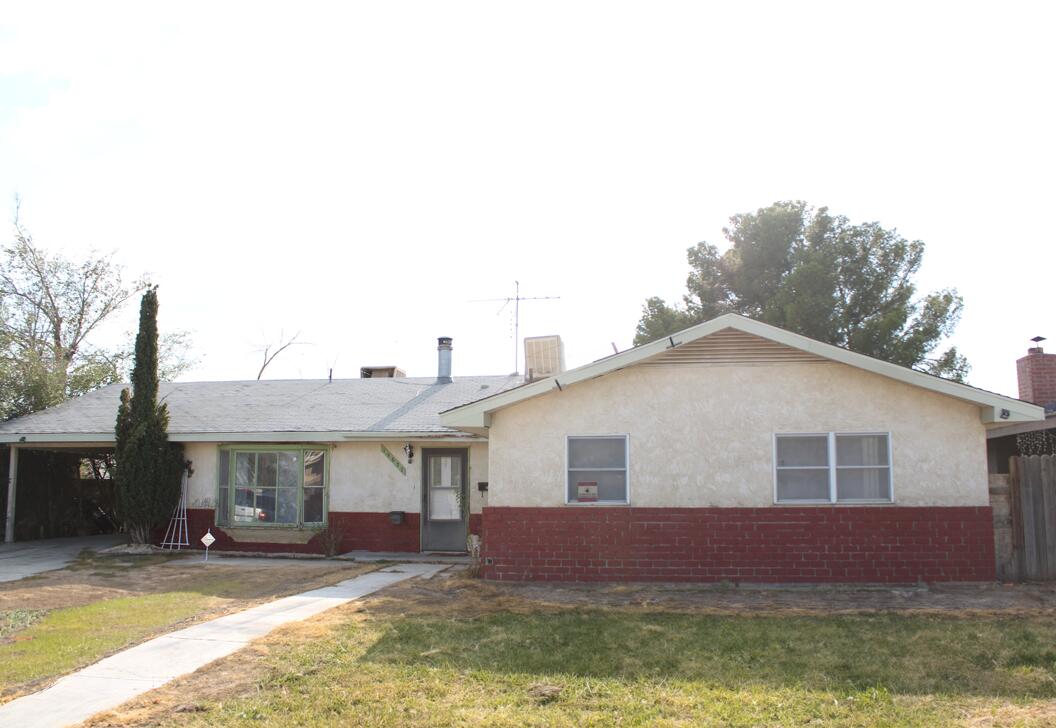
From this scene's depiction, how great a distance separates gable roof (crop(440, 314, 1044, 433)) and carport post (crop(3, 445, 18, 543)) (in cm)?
1146

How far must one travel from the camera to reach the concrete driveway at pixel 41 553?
45.2 feet

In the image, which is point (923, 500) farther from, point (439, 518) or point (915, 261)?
point (915, 261)

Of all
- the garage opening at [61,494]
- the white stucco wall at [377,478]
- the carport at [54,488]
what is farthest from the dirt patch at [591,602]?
the garage opening at [61,494]

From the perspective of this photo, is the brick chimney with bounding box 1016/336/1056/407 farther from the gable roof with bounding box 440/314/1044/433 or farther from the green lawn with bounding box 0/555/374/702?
the green lawn with bounding box 0/555/374/702

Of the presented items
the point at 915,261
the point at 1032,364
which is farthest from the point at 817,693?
the point at 915,261

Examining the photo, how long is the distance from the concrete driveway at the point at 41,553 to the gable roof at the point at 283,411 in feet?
7.07

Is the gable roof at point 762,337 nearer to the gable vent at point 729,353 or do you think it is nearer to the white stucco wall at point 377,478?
the gable vent at point 729,353

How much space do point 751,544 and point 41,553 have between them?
13.3 metres


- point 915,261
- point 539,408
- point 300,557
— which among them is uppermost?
point 915,261

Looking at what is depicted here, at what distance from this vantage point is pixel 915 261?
27.9 m

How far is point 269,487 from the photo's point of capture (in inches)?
646

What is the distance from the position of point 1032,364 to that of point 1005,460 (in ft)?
14.3

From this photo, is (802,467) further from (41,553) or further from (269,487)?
(41,553)

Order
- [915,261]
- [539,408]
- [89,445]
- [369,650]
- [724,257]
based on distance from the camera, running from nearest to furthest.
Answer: [369,650] < [539,408] < [89,445] < [915,261] < [724,257]
